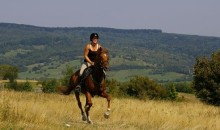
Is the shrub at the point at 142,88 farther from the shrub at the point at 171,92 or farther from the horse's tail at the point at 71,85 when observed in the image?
the horse's tail at the point at 71,85

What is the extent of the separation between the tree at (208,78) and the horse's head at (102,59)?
31141 millimetres

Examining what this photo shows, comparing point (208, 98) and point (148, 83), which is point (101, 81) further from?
point (148, 83)

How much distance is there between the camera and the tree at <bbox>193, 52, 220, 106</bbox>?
147ft

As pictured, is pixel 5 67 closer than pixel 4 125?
No

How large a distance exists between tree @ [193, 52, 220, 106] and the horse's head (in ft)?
102

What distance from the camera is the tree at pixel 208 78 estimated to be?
4475cm

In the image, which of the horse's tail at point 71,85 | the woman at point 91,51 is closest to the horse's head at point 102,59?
the woman at point 91,51

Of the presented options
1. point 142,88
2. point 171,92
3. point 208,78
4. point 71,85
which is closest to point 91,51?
point 71,85

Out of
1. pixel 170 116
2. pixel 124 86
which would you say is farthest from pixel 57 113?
pixel 124 86

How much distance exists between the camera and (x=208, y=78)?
149ft

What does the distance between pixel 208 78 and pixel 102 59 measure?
32480mm

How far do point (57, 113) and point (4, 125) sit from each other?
6836mm

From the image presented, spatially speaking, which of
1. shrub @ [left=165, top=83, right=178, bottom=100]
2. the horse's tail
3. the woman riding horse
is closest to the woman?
the woman riding horse

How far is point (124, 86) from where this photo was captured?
7619cm
